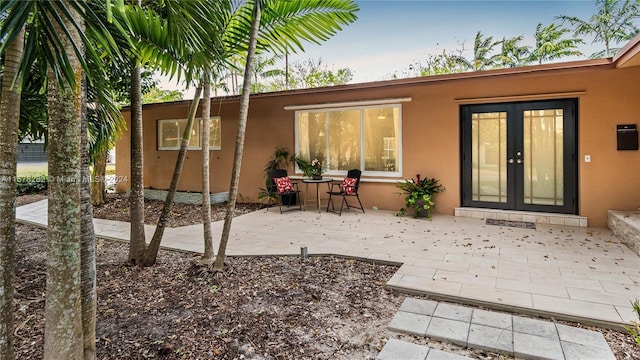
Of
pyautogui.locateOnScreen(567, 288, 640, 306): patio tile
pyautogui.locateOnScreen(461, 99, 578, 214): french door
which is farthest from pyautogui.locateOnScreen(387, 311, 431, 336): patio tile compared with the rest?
pyautogui.locateOnScreen(461, 99, 578, 214): french door

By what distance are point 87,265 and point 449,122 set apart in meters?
6.17

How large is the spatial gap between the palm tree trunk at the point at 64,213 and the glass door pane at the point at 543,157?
661 cm

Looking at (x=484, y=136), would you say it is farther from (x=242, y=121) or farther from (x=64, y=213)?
(x=64, y=213)

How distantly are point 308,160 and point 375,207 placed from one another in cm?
198

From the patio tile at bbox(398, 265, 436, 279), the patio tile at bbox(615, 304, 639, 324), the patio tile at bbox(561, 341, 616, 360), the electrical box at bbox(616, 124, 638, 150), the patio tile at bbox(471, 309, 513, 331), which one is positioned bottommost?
the patio tile at bbox(561, 341, 616, 360)

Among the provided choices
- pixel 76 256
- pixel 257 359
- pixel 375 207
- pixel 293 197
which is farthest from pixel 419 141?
pixel 76 256

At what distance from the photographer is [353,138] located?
7.79 metres

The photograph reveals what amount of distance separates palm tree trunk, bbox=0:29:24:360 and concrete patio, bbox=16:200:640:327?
2.77 meters

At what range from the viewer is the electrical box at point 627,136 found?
5.25 m

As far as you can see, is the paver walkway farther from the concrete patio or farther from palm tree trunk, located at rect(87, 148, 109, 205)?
palm tree trunk, located at rect(87, 148, 109, 205)

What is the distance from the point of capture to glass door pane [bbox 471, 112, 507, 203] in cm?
632

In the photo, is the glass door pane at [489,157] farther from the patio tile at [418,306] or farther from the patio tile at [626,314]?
the patio tile at [418,306]

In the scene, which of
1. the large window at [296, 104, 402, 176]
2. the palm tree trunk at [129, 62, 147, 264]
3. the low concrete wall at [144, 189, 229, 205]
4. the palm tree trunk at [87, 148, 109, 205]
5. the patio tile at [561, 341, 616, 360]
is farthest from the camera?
the palm tree trunk at [87, 148, 109, 205]

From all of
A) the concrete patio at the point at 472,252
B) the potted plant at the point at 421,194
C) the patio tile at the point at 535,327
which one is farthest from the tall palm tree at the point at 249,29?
the potted plant at the point at 421,194
